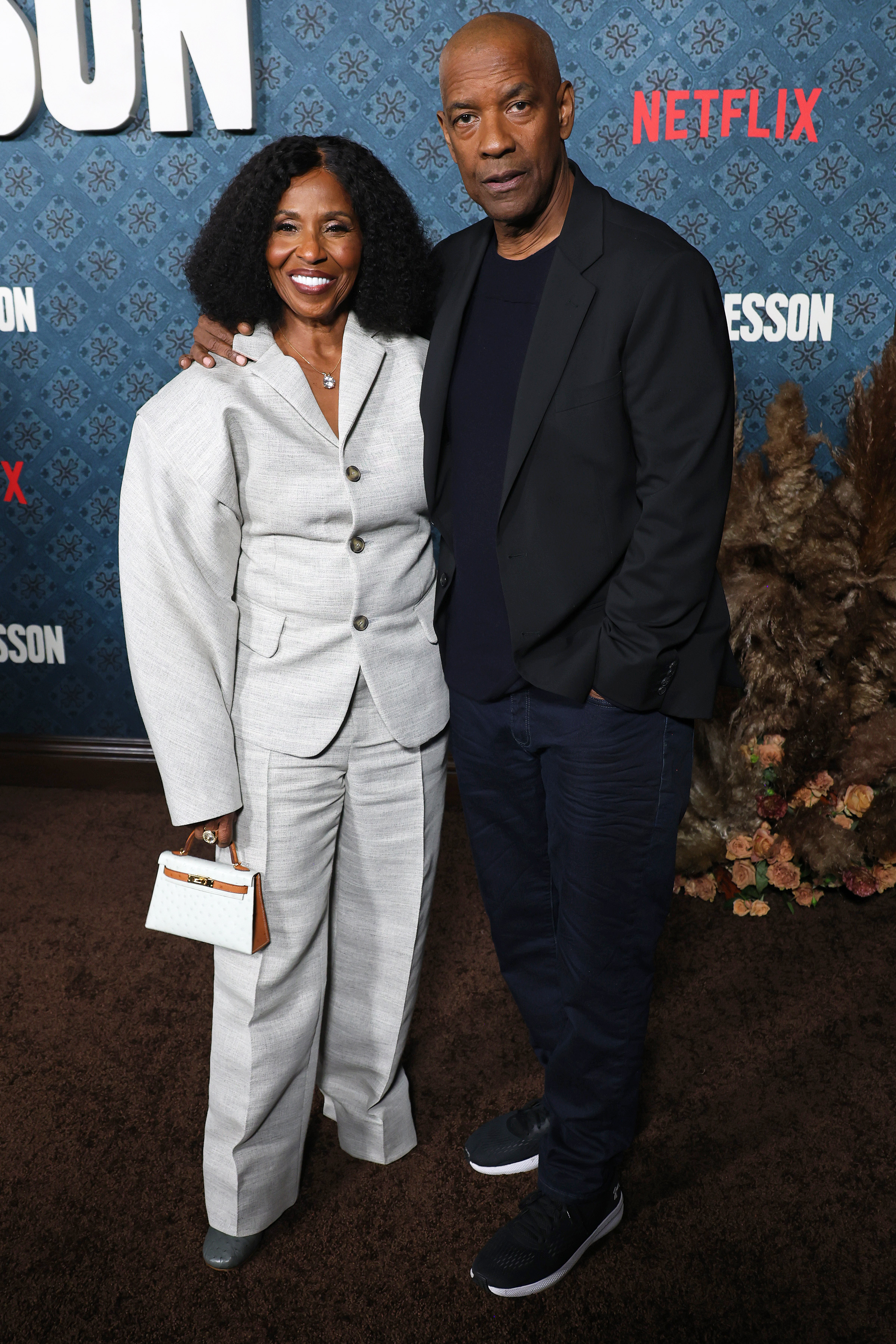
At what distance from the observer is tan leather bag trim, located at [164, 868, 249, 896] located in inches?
61.1

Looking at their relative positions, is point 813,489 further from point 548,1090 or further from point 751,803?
point 548,1090

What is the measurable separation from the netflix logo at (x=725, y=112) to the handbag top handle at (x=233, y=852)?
85.1 inches

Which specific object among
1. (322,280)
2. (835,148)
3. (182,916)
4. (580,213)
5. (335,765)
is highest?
(835,148)

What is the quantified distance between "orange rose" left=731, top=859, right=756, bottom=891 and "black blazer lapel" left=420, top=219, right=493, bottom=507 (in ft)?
5.07

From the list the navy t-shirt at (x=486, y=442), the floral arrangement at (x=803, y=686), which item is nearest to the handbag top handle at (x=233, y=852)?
the navy t-shirt at (x=486, y=442)

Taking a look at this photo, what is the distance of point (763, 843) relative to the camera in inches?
108

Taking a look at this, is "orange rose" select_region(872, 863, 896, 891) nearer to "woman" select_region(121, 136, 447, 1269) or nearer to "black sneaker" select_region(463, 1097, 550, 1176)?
"black sneaker" select_region(463, 1097, 550, 1176)

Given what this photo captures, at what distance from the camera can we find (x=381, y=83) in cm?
280

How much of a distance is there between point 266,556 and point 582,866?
0.63 metres

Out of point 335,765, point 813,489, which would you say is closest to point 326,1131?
point 335,765

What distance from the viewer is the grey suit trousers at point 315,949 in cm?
160

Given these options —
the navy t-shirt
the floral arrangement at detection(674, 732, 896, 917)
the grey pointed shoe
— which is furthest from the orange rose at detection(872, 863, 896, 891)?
the grey pointed shoe

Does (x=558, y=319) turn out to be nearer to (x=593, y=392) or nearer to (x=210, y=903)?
(x=593, y=392)

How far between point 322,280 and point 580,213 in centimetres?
36
